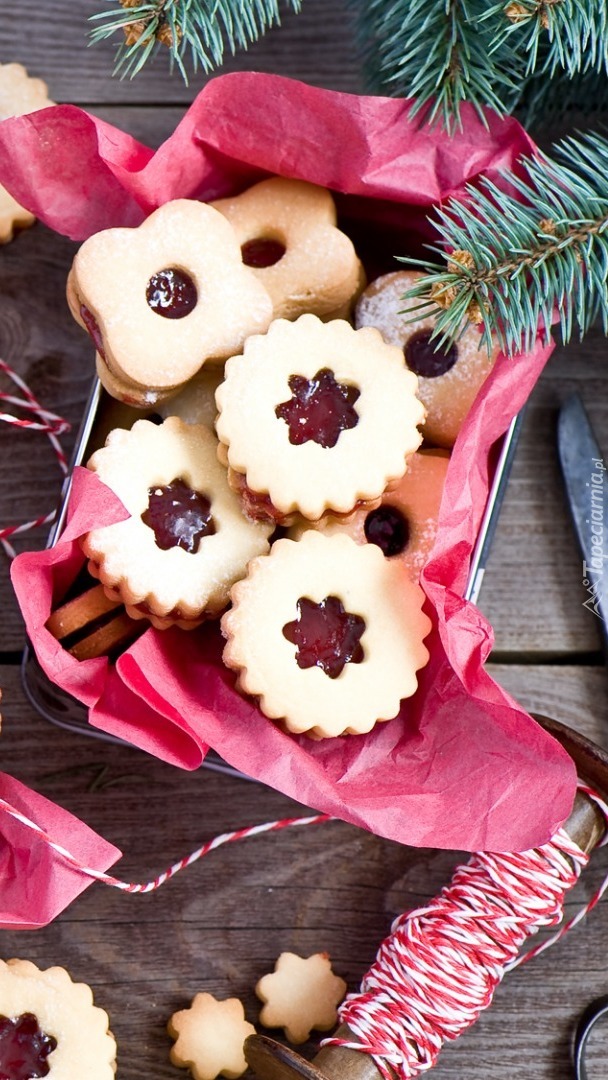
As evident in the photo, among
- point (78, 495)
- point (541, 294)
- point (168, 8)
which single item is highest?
point (168, 8)

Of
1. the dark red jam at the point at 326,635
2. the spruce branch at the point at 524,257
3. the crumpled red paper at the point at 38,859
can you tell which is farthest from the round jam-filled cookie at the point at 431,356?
the crumpled red paper at the point at 38,859

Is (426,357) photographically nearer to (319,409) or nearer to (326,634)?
(319,409)

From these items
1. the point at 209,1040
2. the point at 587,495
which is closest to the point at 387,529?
the point at 587,495

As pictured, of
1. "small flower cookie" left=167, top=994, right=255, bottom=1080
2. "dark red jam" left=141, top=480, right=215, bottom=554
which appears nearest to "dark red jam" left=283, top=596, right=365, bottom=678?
"dark red jam" left=141, top=480, right=215, bottom=554

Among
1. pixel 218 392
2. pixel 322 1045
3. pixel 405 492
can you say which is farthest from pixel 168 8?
pixel 322 1045

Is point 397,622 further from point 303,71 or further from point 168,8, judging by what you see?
point 303,71

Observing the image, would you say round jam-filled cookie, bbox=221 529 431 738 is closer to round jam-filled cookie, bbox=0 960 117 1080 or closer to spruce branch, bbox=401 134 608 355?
spruce branch, bbox=401 134 608 355

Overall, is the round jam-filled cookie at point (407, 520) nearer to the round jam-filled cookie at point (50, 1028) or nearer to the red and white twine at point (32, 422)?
the red and white twine at point (32, 422)
